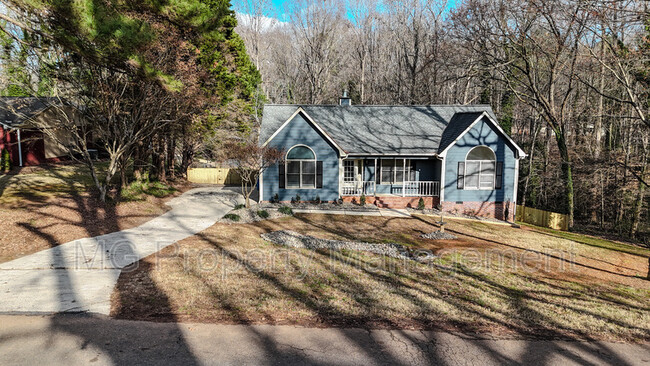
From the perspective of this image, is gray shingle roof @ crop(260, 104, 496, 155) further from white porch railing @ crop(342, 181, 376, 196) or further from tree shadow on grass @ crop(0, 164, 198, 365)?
tree shadow on grass @ crop(0, 164, 198, 365)

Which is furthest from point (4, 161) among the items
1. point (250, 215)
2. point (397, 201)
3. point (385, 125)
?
point (397, 201)

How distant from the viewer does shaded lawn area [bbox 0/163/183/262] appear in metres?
11.9

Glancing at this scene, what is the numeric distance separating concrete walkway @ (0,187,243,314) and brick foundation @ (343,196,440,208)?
9369 mm

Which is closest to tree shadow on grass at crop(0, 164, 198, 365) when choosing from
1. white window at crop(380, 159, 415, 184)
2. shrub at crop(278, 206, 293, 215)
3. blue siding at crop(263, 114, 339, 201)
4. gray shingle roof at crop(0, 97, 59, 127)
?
shrub at crop(278, 206, 293, 215)

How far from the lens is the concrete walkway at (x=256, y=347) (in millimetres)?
5852

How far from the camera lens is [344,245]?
13289mm

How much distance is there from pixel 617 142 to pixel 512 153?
15531mm

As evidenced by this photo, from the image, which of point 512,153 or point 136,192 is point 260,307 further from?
point 512,153

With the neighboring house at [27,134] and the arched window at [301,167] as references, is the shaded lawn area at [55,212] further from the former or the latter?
the arched window at [301,167]

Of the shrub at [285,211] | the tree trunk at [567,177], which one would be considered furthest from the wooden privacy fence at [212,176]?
the tree trunk at [567,177]

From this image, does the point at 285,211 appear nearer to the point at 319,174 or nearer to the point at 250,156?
the point at 250,156

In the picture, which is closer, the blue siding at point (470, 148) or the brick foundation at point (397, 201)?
the blue siding at point (470, 148)

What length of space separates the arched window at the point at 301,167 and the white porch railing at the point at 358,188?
1.99 m

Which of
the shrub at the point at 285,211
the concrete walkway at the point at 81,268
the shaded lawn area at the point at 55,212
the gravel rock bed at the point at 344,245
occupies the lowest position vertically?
the gravel rock bed at the point at 344,245
